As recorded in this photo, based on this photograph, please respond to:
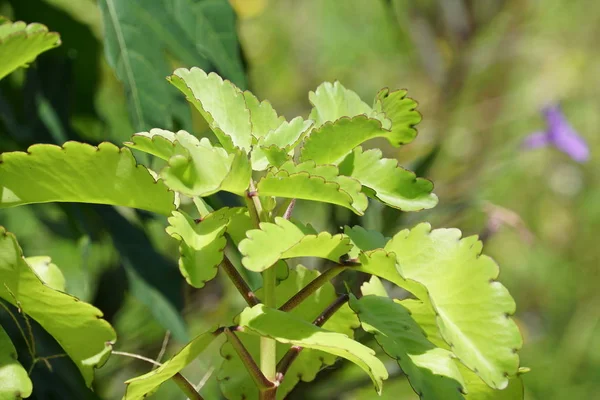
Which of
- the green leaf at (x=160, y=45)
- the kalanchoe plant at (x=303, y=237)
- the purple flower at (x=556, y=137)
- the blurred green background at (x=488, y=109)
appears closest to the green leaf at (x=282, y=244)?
the kalanchoe plant at (x=303, y=237)

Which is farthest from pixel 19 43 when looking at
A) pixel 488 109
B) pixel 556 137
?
pixel 488 109

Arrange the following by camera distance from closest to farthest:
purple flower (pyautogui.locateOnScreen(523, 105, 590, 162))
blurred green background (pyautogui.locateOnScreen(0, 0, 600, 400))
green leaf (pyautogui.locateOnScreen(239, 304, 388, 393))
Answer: green leaf (pyautogui.locateOnScreen(239, 304, 388, 393)) < purple flower (pyautogui.locateOnScreen(523, 105, 590, 162)) < blurred green background (pyautogui.locateOnScreen(0, 0, 600, 400))

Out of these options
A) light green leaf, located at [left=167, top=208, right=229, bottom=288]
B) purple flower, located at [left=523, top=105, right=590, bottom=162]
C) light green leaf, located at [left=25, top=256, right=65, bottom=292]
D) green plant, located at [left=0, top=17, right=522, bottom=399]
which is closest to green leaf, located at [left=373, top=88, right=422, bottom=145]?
green plant, located at [left=0, top=17, right=522, bottom=399]

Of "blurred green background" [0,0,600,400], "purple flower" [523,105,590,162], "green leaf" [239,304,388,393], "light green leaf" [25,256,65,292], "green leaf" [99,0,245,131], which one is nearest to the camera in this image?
"green leaf" [239,304,388,393]

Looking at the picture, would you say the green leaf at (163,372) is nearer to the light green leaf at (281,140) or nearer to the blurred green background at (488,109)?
the light green leaf at (281,140)

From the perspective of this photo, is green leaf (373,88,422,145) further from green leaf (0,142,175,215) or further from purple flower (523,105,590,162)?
purple flower (523,105,590,162)

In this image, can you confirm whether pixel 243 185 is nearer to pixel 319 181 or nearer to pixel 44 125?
pixel 319 181

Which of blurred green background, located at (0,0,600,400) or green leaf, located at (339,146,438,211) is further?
blurred green background, located at (0,0,600,400)

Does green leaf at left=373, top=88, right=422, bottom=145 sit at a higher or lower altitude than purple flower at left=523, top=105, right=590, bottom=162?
higher
